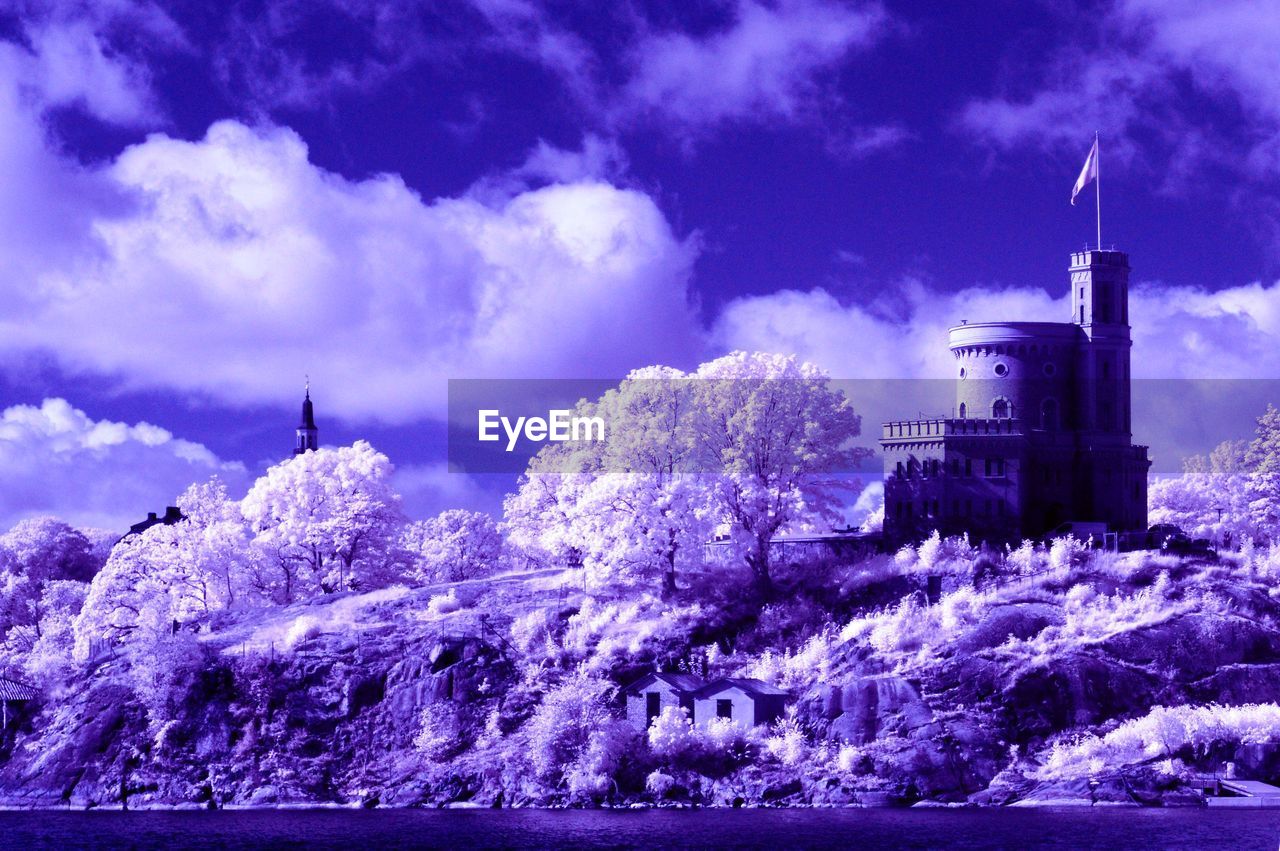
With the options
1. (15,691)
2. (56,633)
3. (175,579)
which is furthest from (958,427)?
(56,633)

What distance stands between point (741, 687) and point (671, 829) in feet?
51.9

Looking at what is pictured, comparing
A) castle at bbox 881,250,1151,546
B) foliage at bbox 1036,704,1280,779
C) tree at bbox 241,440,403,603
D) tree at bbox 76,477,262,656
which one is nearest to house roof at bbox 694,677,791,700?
foliage at bbox 1036,704,1280,779

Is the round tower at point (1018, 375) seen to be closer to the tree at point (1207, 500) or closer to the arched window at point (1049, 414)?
the arched window at point (1049, 414)

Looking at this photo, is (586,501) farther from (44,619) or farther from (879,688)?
(44,619)

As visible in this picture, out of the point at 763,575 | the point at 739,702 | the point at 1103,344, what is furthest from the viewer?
the point at 1103,344

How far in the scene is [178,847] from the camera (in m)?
105

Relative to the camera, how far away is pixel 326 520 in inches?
5723

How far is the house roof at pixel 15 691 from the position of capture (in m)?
135

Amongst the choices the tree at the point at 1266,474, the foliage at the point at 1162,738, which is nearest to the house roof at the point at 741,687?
the foliage at the point at 1162,738

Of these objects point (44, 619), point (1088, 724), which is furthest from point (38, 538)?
point (1088, 724)

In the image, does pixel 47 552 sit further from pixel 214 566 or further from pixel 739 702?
pixel 739 702

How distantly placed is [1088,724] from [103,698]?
55.5 m

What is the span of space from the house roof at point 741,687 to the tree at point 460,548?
1652 inches

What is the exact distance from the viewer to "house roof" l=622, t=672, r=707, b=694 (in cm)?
12106
